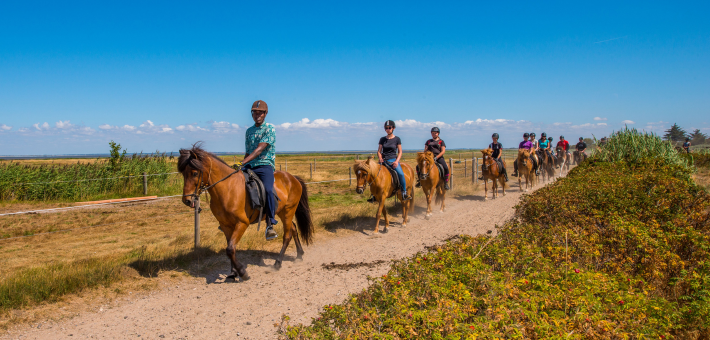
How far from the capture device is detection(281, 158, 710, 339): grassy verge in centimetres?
221

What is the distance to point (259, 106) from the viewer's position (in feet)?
19.0

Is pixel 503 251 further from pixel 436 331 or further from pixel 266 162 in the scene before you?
pixel 266 162

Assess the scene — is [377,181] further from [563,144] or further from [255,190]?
[563,144]

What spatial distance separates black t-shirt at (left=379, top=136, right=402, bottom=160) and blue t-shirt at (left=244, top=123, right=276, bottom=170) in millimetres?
4006

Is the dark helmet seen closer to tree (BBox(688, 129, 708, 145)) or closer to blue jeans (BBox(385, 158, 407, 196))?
blue jeans (BBox(385, 158, 407, 196))

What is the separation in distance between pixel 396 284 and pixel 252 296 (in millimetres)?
2767

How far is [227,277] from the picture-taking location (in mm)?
5531

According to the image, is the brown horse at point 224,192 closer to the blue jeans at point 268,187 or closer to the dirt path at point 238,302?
the blue jeans at point 268,187

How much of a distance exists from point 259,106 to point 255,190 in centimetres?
128

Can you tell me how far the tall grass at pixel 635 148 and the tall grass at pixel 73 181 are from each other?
60.8 feet

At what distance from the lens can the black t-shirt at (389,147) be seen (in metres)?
9.42

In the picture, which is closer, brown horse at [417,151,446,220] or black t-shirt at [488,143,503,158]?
brown horse at [417,151,446,220]

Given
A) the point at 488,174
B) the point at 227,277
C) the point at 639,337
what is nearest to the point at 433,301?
the point at 639,337

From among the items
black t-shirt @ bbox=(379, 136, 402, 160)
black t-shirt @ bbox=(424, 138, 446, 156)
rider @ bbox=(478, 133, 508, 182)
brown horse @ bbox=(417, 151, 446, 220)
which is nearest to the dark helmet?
black t-shirt @ bbox=(379, 136, 402, 160)
